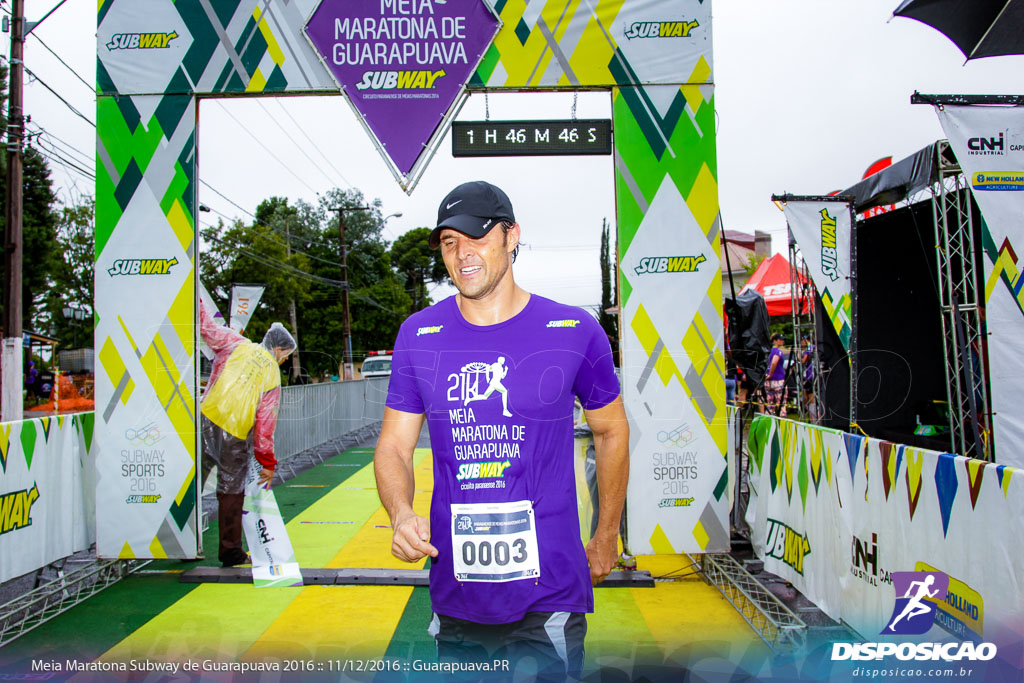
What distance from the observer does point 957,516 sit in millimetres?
3133

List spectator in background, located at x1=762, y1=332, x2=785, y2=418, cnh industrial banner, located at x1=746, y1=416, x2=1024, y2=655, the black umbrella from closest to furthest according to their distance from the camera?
cnh industrial banner, located at x1=746, y1=416, x2=1024, y2=655 → the black umbrella → spectator in background, located at x1=762, y1=332, x2=785, y2=418

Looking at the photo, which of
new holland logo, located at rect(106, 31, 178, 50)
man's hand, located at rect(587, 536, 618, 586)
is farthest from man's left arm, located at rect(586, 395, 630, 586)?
new holland logo, located at rect(106, 31, 178, 50)

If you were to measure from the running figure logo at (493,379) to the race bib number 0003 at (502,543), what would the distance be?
0.30 metres

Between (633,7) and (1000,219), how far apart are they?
3207 millimetres

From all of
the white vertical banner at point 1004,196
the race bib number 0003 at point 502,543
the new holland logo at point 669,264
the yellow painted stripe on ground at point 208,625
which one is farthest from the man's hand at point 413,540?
the white vertical banner at point 1004,196

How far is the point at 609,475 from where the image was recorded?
7.55ft

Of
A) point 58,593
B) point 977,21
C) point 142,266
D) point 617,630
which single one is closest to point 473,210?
point 617,630

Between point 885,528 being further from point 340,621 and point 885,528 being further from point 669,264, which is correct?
point 340,621

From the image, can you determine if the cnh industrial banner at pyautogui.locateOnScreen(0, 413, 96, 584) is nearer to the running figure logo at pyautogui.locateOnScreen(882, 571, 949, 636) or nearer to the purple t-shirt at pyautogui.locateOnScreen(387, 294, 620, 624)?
the purple t-shirt at pyautogui.locateOnScreen(387, 294, 620, 624)

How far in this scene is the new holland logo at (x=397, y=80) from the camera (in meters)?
5.55

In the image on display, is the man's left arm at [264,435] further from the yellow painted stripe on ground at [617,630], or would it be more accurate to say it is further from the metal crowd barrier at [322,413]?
the metal crowd barrier at [322,413]

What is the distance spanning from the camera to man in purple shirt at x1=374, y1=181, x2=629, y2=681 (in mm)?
2086

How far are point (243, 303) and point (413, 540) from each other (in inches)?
267

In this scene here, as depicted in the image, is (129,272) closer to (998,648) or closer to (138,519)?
(138,519)
